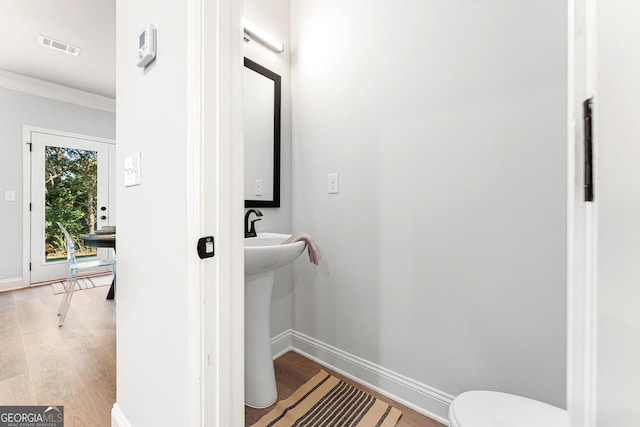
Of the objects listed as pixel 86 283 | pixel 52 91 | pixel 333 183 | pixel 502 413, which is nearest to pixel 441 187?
pixel 333 183

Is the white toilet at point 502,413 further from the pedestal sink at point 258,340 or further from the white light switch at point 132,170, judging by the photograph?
Answer: the white light switch at point 132,170

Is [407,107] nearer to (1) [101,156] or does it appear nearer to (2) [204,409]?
(2) [204,409]

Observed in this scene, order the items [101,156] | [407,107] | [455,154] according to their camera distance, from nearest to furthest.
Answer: [455,154] → [407,107] → [101,156]

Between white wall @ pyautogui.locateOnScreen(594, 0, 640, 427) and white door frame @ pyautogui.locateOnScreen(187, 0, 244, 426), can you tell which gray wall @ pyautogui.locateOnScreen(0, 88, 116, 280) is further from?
white wall @ pyautogui.locateOnScreen(594, 0, 640, 427)

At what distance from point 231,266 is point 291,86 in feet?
5.16

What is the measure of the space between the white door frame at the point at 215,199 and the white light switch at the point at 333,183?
3.20ft

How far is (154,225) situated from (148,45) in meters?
0.56

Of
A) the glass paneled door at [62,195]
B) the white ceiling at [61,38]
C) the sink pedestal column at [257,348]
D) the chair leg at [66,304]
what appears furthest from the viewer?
the glass paneled door at [62,195]

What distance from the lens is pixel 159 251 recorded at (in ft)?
2.81

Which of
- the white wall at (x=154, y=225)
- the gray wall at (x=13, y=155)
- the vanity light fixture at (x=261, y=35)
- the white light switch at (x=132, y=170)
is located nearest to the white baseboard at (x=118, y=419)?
the white wall at (x=154, y=225)

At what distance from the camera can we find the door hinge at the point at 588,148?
0.86 ft

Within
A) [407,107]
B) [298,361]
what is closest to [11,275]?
[298,361]

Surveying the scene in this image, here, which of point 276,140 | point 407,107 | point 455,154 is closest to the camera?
point 455,154

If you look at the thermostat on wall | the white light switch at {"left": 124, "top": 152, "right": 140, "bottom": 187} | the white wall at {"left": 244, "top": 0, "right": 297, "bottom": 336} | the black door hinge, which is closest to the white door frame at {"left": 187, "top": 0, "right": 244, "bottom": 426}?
the black door hinge
